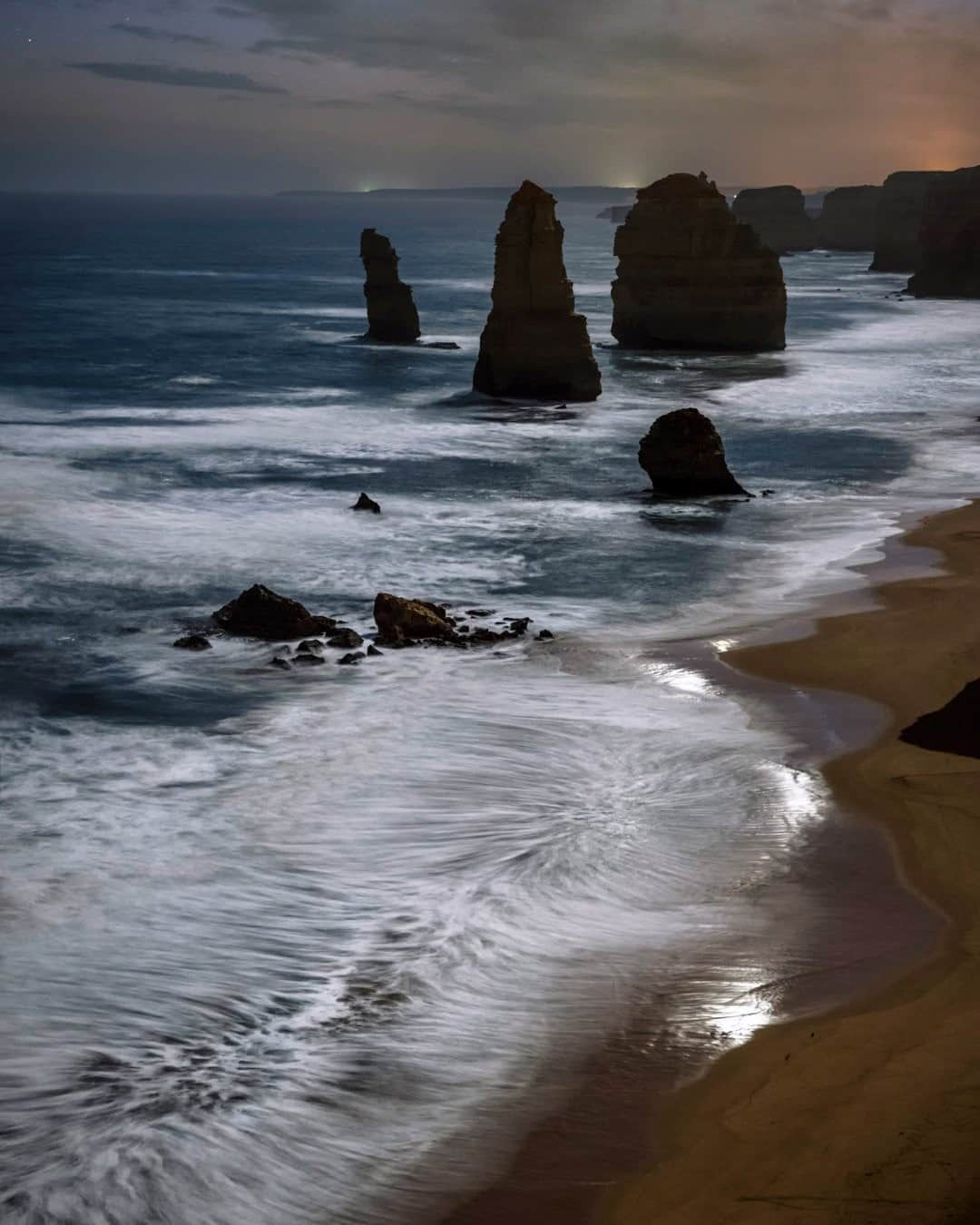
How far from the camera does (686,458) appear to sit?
31.8 m

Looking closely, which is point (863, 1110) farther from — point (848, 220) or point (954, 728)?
point (848, 220)

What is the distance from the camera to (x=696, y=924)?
11359 millimetres

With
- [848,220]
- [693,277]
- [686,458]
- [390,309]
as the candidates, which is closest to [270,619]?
[686,458]

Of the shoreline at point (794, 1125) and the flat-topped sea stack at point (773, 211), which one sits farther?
the flat-topped sea stack at point (773, 211)

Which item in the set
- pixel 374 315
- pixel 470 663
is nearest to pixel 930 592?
pixel 470 663

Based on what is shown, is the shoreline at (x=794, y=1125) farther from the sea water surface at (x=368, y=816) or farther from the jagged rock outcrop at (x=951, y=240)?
the jagged rock outcrop at (x=951, y=240)

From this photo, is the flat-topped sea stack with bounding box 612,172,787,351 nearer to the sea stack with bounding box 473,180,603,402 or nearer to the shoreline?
the sea stack with bounding box 473,180,603,402

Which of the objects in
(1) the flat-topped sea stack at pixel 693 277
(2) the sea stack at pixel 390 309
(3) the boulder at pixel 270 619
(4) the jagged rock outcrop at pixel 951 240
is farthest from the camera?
(4) the jagged rock outcrop at pixel 951 240

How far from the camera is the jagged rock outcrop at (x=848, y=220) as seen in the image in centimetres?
16925

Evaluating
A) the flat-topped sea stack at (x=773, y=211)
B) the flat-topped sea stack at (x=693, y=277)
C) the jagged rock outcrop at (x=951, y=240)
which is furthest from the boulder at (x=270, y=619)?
the flat-topped sea stack at (x=773, y=211)

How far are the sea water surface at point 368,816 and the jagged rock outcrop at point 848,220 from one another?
140 meters

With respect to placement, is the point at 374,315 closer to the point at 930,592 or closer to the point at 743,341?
the point at 743,341

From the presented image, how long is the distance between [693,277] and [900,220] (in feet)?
242

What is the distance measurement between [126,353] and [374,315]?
11685 mm
